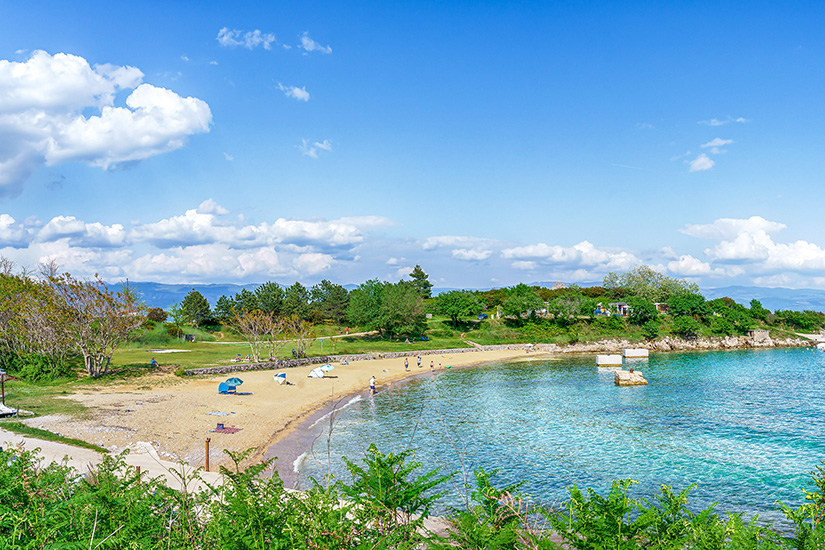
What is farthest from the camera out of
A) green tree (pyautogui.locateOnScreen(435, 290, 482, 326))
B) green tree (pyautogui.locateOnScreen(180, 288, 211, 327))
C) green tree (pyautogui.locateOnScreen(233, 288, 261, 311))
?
green tree (pyautogui.locateOnScreen(435, 290, 482, 326))

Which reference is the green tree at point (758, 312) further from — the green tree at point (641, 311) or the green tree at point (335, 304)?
the green tree at point (335, 304)

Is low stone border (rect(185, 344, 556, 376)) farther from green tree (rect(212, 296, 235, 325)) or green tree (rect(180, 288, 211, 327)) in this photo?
green tree (rect(180, 288, 211, 327))

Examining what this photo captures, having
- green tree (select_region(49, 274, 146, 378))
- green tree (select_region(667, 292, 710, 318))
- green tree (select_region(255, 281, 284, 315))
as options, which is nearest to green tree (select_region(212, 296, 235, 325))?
green tree (select_region(255, 281, 284, 315))

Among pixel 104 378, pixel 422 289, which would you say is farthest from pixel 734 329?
pixel 104 378

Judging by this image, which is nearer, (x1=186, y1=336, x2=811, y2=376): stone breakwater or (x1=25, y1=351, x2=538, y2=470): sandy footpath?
(x1=25, y1=351, x2=538, y2=470): sandy footpath

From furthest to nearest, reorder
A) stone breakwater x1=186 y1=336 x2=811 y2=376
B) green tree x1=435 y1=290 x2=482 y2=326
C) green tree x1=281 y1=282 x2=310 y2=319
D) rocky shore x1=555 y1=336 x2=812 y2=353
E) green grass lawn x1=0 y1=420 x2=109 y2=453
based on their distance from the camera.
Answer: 1. green tree x1=435 y1=290 x2=482 y2=326
2. green tree x1=281 y1=282 x2=310 y2=319
3. rocky shore x1=555 y1=336 x2=812 y2=353
4. stone breakwater x1=186 y1=336 x2=811 y2=376
5. green grass lawn x1=0 y1=420 x2=109 y2=453

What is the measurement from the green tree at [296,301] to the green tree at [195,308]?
51.2 feet

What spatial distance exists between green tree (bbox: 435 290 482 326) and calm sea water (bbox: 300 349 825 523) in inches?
1469

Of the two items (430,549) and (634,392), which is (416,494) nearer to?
(430,549)

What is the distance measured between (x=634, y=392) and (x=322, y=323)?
6556 centimetres

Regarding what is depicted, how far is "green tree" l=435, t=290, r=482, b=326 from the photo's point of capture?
94000 millimetres

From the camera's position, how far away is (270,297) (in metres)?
92.6

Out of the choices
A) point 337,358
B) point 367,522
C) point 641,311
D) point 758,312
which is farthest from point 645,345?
point 367,522

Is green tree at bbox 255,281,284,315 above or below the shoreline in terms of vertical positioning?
above
